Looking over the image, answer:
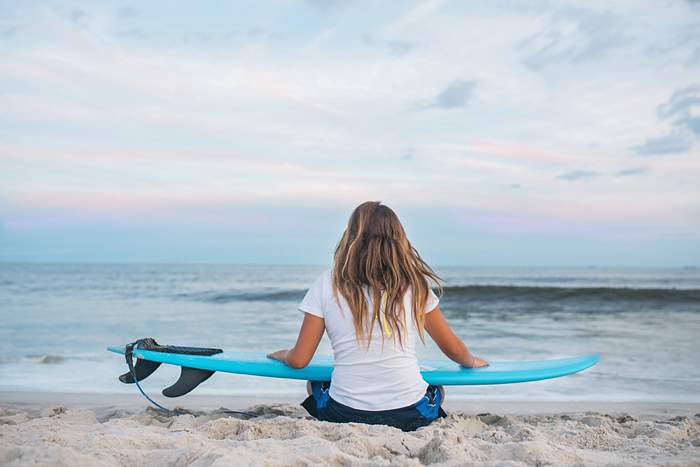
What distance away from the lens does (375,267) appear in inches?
103

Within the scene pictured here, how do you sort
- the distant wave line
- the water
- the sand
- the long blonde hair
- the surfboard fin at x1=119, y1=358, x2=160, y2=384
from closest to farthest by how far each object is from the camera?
the sand → the long blonde hair → the surfboard fin at x1=119, y1=358, x2=160, y2=384 → the water → the distant wave line

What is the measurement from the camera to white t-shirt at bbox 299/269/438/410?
8.79ft

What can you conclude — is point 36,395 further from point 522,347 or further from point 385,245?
point 522,347

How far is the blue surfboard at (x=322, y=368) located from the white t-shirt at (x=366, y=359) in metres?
0.59

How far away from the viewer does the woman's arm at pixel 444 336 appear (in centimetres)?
283

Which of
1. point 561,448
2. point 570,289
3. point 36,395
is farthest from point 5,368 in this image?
point 570,289

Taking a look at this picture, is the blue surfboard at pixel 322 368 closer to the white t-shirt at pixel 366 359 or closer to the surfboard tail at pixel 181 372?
the surfboard tail at pixel 181 372

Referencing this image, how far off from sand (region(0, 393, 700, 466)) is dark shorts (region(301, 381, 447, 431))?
0.07 m

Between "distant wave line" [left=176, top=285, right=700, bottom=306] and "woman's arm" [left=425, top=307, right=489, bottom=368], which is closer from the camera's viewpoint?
"woman's arm" [left=425, top=307, right=489, bottom=368]

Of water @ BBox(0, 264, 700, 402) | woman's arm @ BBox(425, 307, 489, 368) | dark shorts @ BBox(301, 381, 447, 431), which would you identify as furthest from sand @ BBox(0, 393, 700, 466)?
water @ BBox(0, 264, 700, 402)

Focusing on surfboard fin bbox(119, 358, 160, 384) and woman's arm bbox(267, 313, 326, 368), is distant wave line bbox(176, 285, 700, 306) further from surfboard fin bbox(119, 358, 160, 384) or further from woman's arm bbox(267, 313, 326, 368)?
woman's arm bbox(267, 313, 326, 368)

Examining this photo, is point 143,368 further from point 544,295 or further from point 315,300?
point 544,295

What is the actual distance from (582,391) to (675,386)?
3.12 feet

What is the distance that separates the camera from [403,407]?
2807 millimetres
